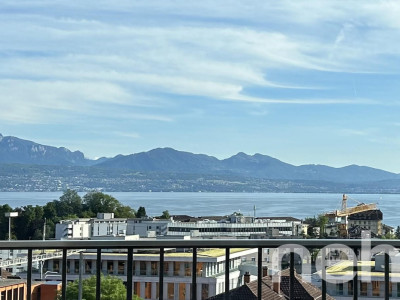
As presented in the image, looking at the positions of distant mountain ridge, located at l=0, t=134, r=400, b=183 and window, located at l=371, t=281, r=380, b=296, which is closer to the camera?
window, located at l=371, t=281, r=380, b=296

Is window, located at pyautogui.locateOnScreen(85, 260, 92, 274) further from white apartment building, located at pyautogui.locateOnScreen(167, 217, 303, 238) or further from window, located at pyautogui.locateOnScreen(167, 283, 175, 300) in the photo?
white apartment building, located at pyautogui.locateOnScreen(167, 217, 303, 238)

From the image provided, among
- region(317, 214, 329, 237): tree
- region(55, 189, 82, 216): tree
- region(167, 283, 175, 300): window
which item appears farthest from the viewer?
region(55, 189, 82, 216): tree

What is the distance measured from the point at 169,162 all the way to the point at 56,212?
135103 mm

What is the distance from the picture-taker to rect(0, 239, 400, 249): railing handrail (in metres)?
2.43

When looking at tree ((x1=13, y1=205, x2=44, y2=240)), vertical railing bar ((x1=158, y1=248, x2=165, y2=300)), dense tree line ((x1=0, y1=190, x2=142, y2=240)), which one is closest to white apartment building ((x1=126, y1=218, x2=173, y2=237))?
dense tree line ((x1=0, y1=190, x2=142, y2=240))

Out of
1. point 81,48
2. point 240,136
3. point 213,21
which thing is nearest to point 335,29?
point 81,48

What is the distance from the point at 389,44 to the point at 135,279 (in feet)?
185

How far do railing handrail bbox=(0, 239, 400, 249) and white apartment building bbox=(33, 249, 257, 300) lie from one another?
0.07 metres

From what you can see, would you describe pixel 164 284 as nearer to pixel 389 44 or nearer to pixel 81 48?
pixel 389 44

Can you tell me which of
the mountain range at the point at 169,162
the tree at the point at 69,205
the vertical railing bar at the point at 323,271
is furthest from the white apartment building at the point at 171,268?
the mountain range at the point at 169,162

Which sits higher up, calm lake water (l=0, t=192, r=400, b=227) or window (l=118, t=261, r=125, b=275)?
window (l=118, t=261, r=125, b=275)

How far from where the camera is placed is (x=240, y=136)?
138500 mm

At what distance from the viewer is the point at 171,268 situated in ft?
9.20

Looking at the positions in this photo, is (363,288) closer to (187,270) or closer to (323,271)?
(323,271)
